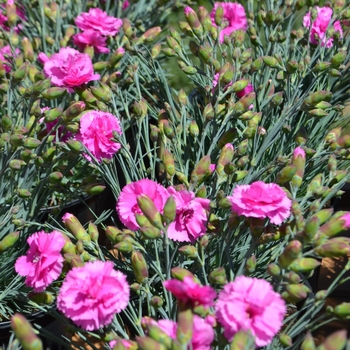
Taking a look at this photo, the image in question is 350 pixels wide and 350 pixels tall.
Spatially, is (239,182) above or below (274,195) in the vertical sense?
below

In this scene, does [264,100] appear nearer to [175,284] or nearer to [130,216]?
[130,216]

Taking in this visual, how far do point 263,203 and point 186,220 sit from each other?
13 centimetres

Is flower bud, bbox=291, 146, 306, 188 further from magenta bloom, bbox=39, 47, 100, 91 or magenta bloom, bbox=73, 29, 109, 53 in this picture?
magenta bloom, bbox=73, 29, 109, 53

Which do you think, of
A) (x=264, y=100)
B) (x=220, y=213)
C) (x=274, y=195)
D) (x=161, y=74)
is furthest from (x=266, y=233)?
(x=161, y=74)

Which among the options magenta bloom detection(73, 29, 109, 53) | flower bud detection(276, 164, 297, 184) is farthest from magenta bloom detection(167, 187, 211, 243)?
magenta bloom detection(73, 29, 109, 53)

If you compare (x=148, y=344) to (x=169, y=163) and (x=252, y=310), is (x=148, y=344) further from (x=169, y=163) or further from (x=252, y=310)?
(x=169, y=163)

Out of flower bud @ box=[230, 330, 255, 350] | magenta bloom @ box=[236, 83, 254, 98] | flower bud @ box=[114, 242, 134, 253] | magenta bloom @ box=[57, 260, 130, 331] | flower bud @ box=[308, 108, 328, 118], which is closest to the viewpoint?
flower bud @ box=[230, 330, 255, 350]

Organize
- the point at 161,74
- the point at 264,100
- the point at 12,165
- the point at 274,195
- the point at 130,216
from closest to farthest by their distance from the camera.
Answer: the point at 274,195 < the point at 130,216 < the point at 12,165 < the point at 264,100 < the point at 161,74

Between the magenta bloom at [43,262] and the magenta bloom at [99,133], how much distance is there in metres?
0.19

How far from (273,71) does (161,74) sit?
27 centimetres

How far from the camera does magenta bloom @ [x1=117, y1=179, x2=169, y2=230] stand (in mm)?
893

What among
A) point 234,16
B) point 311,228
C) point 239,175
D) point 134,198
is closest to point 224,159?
point 239,175

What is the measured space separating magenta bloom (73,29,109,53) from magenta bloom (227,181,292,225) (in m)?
0.79

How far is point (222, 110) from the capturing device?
1105 millimetres
